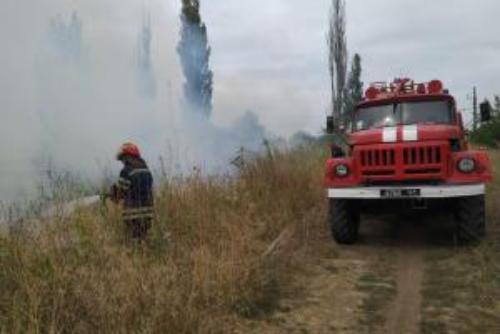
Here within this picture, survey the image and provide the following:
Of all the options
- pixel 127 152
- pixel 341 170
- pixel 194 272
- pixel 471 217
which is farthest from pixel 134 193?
pixel 471 217

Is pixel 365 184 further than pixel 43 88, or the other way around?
pixel 43 88

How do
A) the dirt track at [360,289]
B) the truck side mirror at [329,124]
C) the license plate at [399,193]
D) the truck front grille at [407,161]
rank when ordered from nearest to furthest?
the dirt track at [360,289] → the license plate at [399,193] → the truck front grille at [407,161] → the truck side mirror at [329,124]

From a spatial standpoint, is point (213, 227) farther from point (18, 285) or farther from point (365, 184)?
point (18, 285)

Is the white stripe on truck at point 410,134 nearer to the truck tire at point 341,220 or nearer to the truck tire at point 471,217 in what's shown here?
the truck tire at point 471,217

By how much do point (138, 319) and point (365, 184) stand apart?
5.35 metres

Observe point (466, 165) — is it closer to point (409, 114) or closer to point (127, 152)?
point (409, 114)

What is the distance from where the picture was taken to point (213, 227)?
8.91 m

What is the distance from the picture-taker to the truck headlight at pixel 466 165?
982cm

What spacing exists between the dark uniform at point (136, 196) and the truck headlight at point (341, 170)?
9.49 feet

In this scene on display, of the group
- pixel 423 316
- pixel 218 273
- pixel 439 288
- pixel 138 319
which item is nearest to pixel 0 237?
pixel 138 319

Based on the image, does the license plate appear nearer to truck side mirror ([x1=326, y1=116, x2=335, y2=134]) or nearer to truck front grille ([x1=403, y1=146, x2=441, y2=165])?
truck front grille ([x1=403, y1=146, x2=441, y2=165])

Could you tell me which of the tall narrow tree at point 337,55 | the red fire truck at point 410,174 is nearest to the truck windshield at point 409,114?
the red fire truck at point 410,174

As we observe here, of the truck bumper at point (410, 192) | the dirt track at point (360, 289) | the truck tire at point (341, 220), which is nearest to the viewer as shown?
the dirt track at point (360, 289)

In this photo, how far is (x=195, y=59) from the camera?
3400 cm
